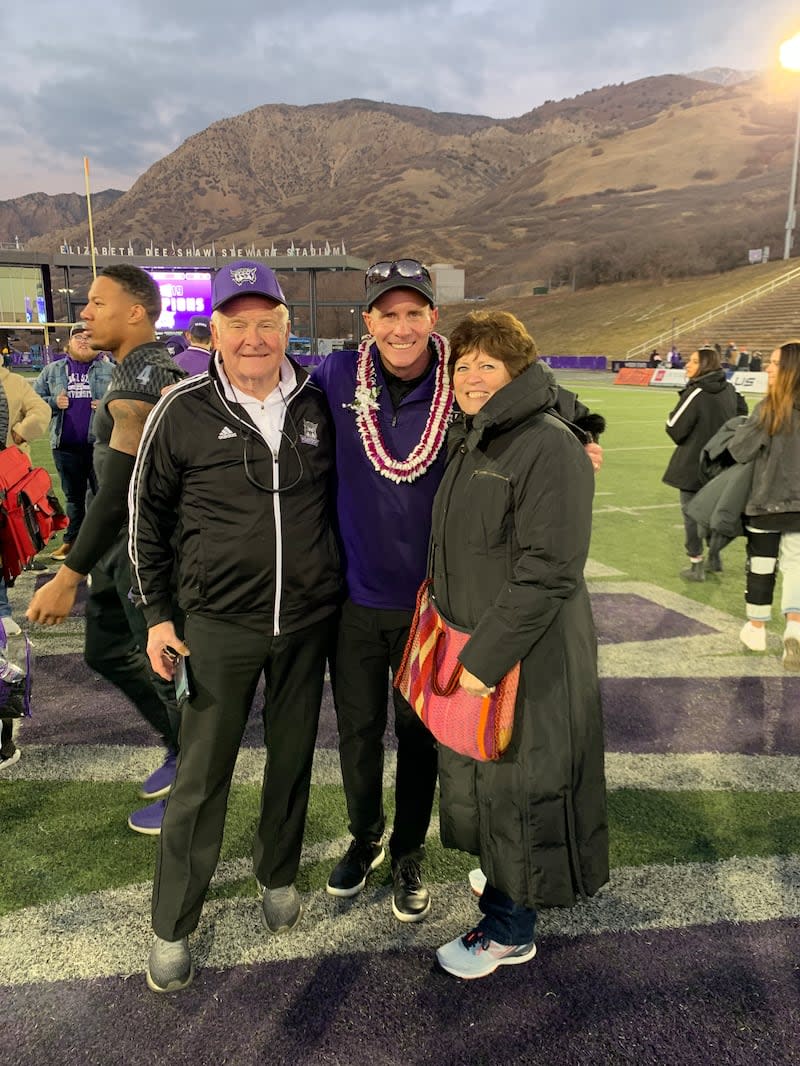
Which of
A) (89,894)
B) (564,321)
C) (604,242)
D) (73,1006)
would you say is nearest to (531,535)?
(73,1006)

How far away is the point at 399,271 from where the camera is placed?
241 cm

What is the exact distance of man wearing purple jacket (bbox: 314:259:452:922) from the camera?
7.85ft

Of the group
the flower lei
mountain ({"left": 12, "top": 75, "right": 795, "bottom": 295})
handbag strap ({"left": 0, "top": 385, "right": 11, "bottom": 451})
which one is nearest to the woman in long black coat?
the flower lei

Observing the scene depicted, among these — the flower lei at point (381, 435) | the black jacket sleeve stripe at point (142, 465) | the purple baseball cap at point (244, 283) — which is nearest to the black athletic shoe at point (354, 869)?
the black jacket sleeve stripe at point (142, 465)

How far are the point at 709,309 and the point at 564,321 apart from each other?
16408mm

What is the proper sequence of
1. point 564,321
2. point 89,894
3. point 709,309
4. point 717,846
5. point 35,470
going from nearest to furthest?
point 89,894 → point 717,846 → point 35,470 → point 709,309 → point 564,321

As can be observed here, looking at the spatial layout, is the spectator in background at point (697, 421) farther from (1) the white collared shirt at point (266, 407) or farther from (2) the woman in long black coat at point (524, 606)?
(1) the white collared shirt at point (266, 407)

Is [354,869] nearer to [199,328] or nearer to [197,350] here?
[197,350]

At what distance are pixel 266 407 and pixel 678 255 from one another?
303ft

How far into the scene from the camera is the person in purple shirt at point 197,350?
21.3 feet

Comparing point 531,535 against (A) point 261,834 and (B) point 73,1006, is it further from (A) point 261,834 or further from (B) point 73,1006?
(B) point 73,1006

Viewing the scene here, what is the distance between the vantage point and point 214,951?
93.9 inches

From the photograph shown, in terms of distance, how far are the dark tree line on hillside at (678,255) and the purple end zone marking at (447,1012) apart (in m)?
81.4

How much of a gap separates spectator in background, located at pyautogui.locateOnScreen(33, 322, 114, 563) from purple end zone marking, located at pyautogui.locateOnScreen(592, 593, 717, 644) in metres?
4.73
